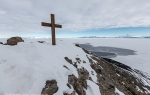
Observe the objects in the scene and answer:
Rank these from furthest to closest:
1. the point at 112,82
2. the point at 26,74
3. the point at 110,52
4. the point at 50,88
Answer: the point at 110,52 < the point at 112,82 < the point at 26,74 < the point at 50,88

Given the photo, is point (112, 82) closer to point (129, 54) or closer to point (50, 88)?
point (50, 88)

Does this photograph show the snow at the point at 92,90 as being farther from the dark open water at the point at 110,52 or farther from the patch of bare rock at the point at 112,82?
the dark open water at the point at 110,52

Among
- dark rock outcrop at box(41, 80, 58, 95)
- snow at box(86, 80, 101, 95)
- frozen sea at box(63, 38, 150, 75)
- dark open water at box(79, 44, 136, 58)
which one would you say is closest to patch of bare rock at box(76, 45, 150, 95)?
snow at box(86, 80, 101, 95)

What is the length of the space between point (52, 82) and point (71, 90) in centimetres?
A: 103

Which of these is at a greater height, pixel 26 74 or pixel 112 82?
pixel 26 74

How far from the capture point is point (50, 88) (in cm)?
414

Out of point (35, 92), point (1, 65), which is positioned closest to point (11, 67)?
point (1, 65)

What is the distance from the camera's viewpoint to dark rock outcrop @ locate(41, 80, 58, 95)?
3.98 metres

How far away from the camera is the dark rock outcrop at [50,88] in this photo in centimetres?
398

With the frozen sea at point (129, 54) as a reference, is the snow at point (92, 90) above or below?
above

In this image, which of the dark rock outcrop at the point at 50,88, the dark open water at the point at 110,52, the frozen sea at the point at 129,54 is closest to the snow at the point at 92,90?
the dark rock outcrop at the point at 50,88

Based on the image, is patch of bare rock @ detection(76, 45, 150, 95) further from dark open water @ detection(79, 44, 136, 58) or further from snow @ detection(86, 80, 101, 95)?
dark open water @ detection(79, 44, 136, 58)

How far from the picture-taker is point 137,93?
8.05 m

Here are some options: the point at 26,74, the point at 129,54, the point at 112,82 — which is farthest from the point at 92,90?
the point at 129,54
